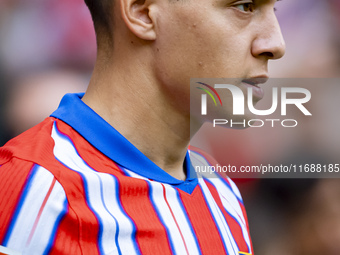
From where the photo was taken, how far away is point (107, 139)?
103 cm

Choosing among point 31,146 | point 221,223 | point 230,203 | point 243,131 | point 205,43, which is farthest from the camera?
point 243,131

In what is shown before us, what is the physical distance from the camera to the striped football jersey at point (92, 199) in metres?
0.82

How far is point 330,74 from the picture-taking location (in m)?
2.46

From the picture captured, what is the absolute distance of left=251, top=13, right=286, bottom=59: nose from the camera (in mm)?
1055

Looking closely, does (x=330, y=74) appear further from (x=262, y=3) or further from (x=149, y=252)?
(x=149, y=252)

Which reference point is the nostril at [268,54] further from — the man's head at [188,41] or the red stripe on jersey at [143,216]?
the red stripe on jersey at [143,216]

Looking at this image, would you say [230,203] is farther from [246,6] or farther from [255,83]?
[246,6]

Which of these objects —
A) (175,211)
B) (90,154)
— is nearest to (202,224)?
(175,211)

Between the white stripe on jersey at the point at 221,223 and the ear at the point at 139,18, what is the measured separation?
42 cm

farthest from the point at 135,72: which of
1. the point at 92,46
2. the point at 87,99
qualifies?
the point at 92,46

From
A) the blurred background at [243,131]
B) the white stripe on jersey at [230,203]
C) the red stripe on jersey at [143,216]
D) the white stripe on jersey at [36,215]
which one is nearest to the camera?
the white stripe on jersey at [36,215]

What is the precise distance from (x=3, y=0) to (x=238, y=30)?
175 cm

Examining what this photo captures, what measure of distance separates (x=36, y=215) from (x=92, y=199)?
0.39 feet

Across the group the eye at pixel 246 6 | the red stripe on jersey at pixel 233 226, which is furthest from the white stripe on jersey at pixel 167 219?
the eye at pixel 246 6
